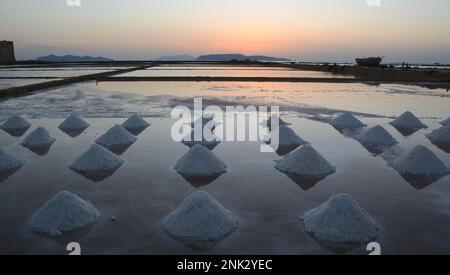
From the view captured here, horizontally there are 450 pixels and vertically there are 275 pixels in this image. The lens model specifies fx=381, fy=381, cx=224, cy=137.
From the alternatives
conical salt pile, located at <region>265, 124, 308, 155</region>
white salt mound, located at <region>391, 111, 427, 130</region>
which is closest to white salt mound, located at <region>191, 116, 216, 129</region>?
conical salt pile, located at <region>265, 124, 308, 155</region>

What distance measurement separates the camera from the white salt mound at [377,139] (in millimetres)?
7516

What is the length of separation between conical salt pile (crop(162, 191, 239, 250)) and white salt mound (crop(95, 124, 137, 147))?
3815 mm

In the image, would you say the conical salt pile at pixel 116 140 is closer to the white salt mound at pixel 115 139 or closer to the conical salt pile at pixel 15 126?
the white salt mound at pixel 115 139

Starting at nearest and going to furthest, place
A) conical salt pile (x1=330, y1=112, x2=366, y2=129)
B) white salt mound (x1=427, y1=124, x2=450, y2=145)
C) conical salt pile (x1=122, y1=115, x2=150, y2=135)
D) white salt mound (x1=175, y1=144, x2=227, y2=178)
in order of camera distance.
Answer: white salt mound (x1=175, y1=144, x2=227, y2=178) < white salt mound (x1=427, y1=124, x2=450, y2=145) < conical salt pile (x1=122, y1=115, x2=150, y2=135) < conical salt pile (x1=330, y1=112, x2=366, y2=129)

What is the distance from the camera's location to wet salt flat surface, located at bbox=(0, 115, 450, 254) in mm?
3475

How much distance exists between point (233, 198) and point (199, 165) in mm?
1185

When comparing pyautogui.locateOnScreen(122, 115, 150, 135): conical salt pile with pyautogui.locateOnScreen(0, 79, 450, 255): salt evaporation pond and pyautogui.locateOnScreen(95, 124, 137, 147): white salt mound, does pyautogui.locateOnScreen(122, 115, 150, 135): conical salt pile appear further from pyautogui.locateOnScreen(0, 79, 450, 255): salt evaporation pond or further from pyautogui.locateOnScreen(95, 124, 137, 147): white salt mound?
pyautogui.locateOnScreen(95, 124, 137, 147): white salt mound

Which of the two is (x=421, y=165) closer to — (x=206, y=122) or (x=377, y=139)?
(x=377, y=139)

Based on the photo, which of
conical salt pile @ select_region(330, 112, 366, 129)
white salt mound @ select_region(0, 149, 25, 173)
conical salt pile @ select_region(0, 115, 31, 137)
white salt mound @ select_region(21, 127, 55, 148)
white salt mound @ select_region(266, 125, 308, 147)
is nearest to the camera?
white salt mound @ select_region(0, 149, 25, 173)

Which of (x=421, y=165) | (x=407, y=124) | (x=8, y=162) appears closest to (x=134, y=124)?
(x=8, y=162)

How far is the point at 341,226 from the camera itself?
3.68 meters

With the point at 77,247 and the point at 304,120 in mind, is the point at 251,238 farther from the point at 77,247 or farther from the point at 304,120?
the point at 304,120
